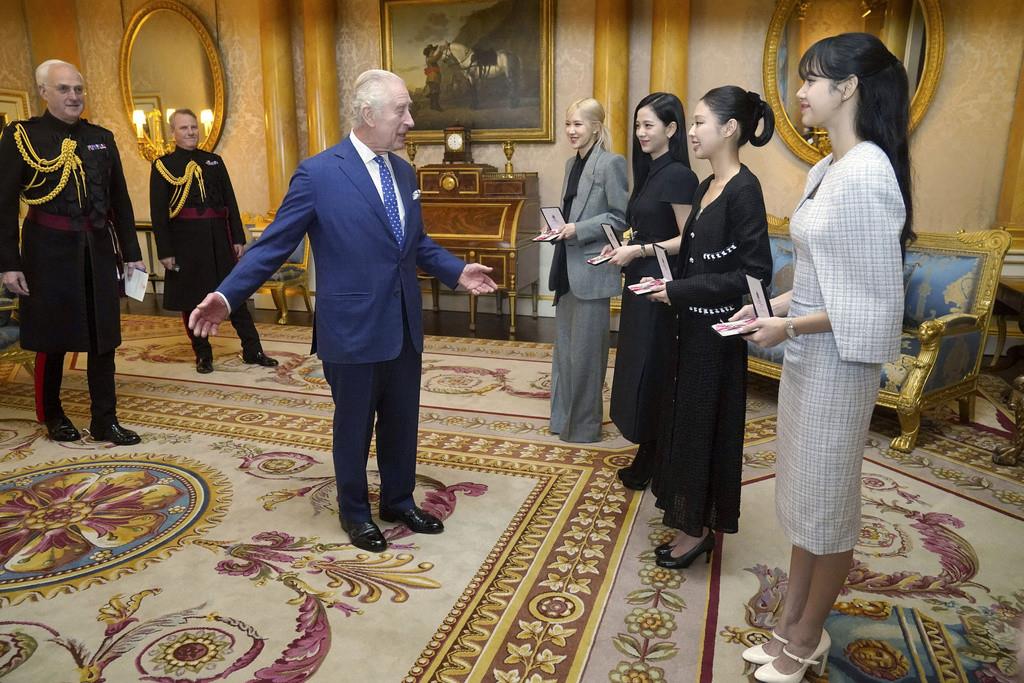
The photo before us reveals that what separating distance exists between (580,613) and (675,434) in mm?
674

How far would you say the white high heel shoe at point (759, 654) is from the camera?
2.05 meters

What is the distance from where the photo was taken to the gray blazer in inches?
138

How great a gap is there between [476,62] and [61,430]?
5010 mm

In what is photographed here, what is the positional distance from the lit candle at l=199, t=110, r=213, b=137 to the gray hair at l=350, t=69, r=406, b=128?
6.47 metres

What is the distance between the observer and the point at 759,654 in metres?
2.07

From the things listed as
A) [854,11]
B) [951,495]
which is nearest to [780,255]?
[951,495]

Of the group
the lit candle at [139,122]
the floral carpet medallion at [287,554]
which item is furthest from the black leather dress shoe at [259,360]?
the lit candle at [139,122]

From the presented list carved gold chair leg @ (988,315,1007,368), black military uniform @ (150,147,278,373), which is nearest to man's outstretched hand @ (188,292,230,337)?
black military uniform @ (150,147,278,373)

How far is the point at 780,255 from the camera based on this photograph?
493cm

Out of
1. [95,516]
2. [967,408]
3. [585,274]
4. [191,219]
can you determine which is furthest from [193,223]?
[967,408]

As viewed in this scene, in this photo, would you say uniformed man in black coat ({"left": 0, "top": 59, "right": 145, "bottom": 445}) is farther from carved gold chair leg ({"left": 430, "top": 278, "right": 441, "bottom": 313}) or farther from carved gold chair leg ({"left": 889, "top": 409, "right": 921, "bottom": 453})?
carved gold chair leg ({"left": 889, "top": 409, "right": 921, "bottom": 453})

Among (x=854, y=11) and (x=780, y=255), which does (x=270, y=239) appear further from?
(x=854, y=11)

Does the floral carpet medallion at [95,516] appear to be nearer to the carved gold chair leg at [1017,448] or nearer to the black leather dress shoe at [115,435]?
the black leather dress shoe at [115,435]

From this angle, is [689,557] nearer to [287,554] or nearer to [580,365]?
[580,365]
